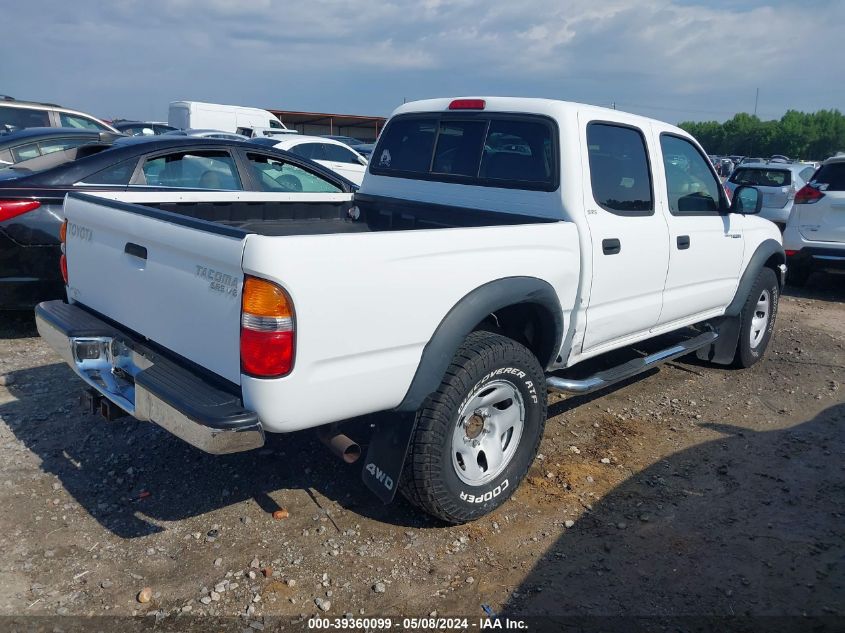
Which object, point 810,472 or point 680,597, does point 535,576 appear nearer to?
point 680,597

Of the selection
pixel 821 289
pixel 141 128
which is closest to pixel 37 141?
pixel 821 289

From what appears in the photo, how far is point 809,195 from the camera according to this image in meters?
8.91

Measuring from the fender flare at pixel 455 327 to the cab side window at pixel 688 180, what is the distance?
182cm

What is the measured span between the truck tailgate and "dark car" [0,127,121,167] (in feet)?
17.8

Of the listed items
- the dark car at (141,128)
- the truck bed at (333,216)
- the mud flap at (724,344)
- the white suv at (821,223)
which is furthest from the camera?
the dark car at (141,128)

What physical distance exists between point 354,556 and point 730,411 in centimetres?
324

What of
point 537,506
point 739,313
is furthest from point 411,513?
point 739,313

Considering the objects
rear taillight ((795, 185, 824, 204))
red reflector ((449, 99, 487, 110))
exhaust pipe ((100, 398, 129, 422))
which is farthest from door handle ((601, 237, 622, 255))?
rear taillight ((795, 185, 824, 204))

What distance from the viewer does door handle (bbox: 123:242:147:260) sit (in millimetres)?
3006

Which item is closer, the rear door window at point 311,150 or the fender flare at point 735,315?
the fender flare at point 735,315

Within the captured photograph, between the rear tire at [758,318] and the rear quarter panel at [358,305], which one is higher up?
the rear quarter panel at [358,305]

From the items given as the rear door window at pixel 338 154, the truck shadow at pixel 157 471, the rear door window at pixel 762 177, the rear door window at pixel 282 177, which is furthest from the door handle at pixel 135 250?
the rear door window at pixel 762 177

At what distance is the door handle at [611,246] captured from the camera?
381 centimetres

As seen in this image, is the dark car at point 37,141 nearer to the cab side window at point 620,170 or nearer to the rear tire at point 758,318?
the cab side window at point 620,170
